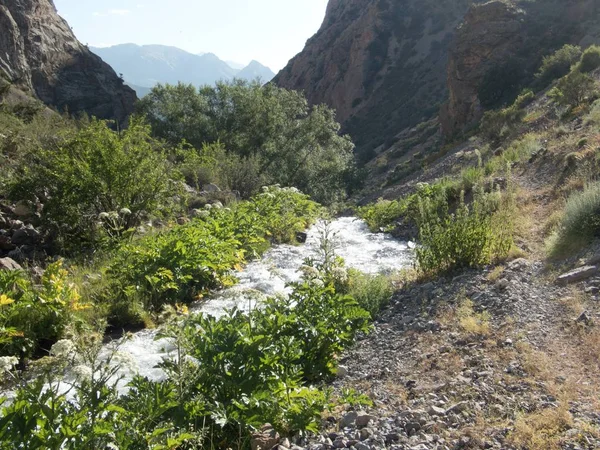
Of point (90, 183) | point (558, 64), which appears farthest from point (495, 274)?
point (558, 64)

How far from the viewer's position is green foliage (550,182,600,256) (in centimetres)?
581

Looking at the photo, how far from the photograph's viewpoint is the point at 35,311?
455cm

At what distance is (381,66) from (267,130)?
4597 cm

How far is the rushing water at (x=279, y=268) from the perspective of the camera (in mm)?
4379

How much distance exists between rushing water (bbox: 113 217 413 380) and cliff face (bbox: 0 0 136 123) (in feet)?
108

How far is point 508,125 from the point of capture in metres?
17.7

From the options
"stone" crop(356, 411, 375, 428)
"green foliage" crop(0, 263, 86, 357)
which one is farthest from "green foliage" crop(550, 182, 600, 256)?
"green foliage" crop(0, 263, 86, 357)

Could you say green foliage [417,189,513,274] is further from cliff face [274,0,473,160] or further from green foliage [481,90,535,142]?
cliff face [274,0,473,160]

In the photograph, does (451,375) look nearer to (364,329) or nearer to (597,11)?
(364,329)

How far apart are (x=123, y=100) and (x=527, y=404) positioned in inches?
2010

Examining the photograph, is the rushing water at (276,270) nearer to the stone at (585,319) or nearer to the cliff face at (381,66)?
the stone at (585,319)

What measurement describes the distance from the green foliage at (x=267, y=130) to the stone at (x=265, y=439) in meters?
13.9

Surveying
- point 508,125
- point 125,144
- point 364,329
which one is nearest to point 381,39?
point 508,125

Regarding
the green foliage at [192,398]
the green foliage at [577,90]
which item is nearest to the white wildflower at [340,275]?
the green foliage at [192,398]
